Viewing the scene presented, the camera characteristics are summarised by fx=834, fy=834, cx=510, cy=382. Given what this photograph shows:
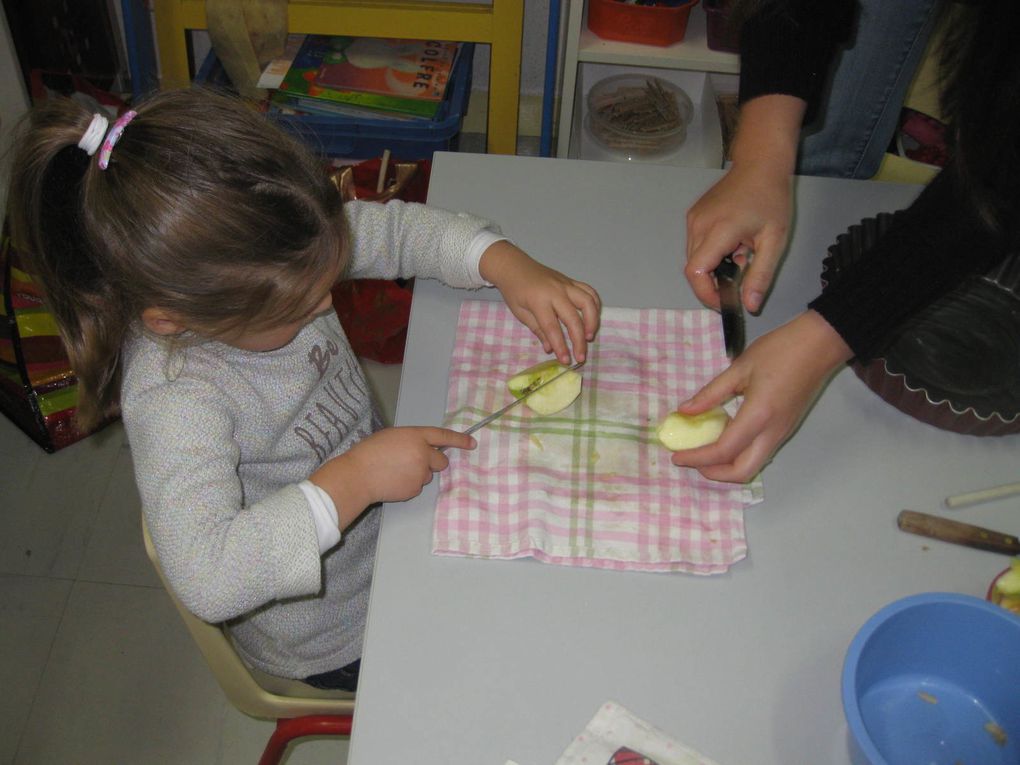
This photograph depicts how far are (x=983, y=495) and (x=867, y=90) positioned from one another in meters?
0.59

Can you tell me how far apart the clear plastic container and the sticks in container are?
3.67 feet

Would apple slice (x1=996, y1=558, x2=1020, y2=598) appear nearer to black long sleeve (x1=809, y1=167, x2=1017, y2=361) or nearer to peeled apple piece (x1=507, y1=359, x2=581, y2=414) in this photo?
black long sleeve (x1=809, y1=167, x2=1017, y2=361)

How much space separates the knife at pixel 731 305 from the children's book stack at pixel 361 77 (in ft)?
3.09

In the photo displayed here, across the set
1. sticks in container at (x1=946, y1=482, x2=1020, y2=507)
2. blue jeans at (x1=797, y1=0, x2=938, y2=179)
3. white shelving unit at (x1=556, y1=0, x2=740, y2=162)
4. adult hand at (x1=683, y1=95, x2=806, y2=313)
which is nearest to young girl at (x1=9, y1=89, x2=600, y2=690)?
adult hand at (x1=683, y1=95, x2=806, y2=313)

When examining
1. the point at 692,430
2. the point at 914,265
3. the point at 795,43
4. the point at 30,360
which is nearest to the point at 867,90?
the point at 795,43

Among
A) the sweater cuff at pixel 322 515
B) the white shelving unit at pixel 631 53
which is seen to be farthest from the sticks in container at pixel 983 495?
the white shelving unit at pixel 631 53

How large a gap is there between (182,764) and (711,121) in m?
1.48

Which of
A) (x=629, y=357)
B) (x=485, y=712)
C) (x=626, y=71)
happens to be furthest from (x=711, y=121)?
(x=485, y=712)

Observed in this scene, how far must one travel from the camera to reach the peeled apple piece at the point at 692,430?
2.30ft

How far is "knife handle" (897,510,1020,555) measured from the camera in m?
0.67

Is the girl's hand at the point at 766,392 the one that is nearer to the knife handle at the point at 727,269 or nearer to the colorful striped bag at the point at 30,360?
the knife handle at the point at 727,269

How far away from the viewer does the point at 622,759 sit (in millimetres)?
555

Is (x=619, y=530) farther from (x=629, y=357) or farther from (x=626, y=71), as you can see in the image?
(x=626, y=71)

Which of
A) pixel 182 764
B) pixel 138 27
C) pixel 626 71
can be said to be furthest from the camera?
pixel 626 71
